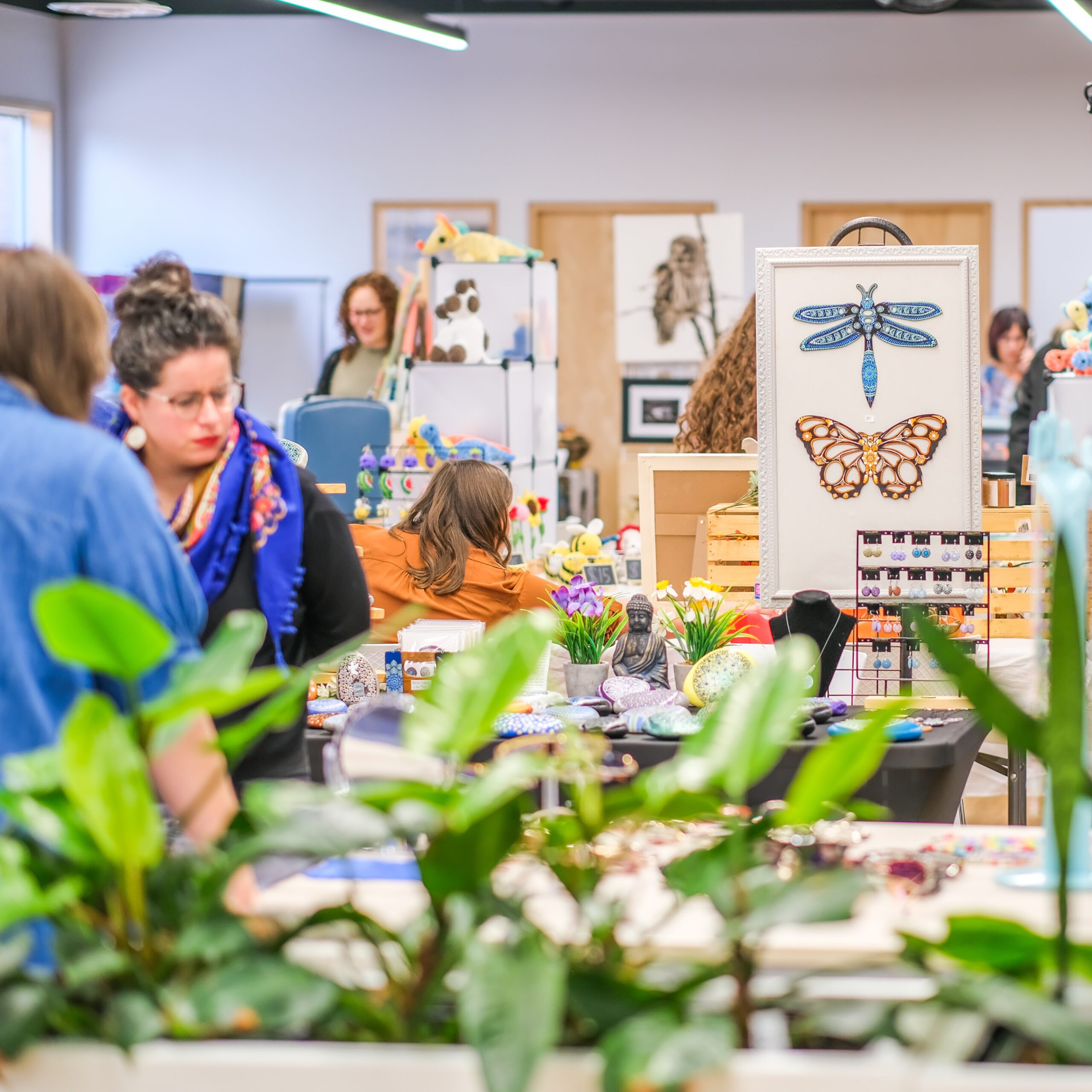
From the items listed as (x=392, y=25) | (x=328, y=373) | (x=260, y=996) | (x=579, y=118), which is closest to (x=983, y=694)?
→ (x=260, y=996)

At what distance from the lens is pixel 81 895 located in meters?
0.97

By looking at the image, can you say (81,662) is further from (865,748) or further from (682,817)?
(865,748)

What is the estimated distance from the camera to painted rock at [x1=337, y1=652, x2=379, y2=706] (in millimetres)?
2605

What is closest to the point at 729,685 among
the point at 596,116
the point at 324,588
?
the point at 324,588

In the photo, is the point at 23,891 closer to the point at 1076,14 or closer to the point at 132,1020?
the point at 132,1020

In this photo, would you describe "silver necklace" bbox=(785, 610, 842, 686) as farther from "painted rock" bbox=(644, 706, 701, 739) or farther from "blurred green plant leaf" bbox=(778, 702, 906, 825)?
"blurred green plant leaf" bbox=(778, 702, 906, 825)

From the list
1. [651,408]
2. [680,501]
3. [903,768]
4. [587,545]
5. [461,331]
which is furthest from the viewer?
[651,408]

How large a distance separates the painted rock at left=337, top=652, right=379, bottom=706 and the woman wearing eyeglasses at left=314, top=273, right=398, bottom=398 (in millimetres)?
3475

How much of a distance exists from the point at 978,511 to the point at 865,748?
6.24ft

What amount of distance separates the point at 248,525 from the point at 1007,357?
6029 mm

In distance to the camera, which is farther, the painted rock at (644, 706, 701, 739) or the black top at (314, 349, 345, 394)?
the black top at (314, 349, 345, 394)

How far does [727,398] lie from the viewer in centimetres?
Result: 356

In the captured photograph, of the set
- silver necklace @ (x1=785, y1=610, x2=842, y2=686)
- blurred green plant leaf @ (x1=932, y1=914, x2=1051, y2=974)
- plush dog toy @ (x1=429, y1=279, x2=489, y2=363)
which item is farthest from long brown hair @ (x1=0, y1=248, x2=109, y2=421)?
plush dog toy @ (x1=429, y1=279, x2=489, y2=363)

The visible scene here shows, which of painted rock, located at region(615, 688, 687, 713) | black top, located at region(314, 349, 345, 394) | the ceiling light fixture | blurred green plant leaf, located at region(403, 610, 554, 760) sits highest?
the ceiling light fixture
